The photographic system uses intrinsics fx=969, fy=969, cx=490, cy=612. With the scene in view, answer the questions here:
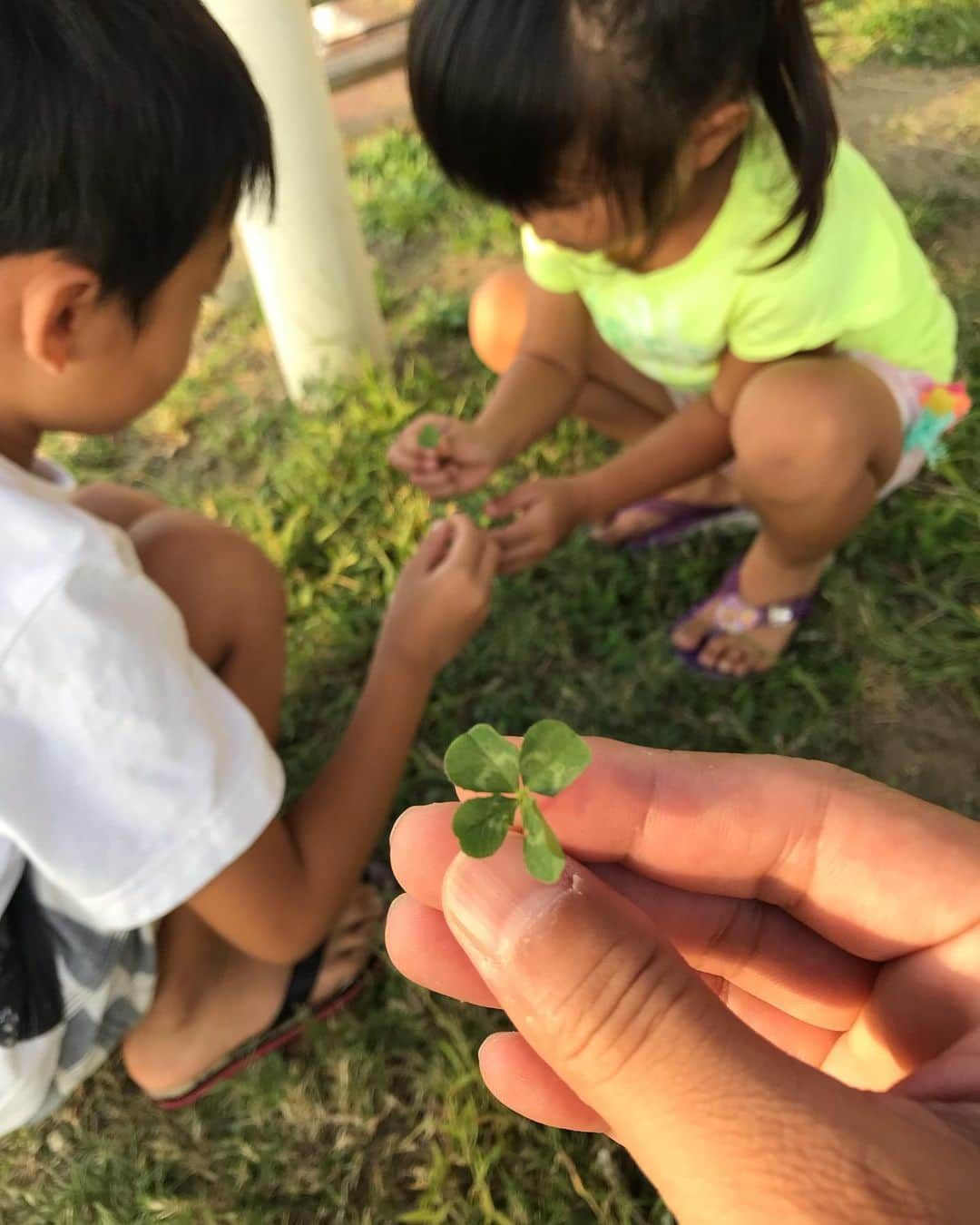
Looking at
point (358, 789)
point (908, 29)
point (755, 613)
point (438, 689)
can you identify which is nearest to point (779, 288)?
point (755, 613)

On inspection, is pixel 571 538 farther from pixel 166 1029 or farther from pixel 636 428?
pixel 166 1029

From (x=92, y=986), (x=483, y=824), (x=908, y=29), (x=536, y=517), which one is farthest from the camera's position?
(x=908, y=29)

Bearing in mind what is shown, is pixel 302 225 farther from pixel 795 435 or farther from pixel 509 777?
pixel 509 777

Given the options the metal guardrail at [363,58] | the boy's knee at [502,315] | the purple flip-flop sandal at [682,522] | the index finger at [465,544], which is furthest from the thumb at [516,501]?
the metal guardrail at [363,58]

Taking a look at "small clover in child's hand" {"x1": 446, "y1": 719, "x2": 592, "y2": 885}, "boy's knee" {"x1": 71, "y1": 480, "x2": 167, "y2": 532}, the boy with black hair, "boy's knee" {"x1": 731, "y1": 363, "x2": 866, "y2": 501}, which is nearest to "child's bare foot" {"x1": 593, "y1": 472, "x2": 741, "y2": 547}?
"boy's knee" {"x1": 731, "y1": 363, "x2": 866, "y2": 501}

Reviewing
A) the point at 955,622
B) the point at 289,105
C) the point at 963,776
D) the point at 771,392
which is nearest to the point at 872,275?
the point at 771,392
